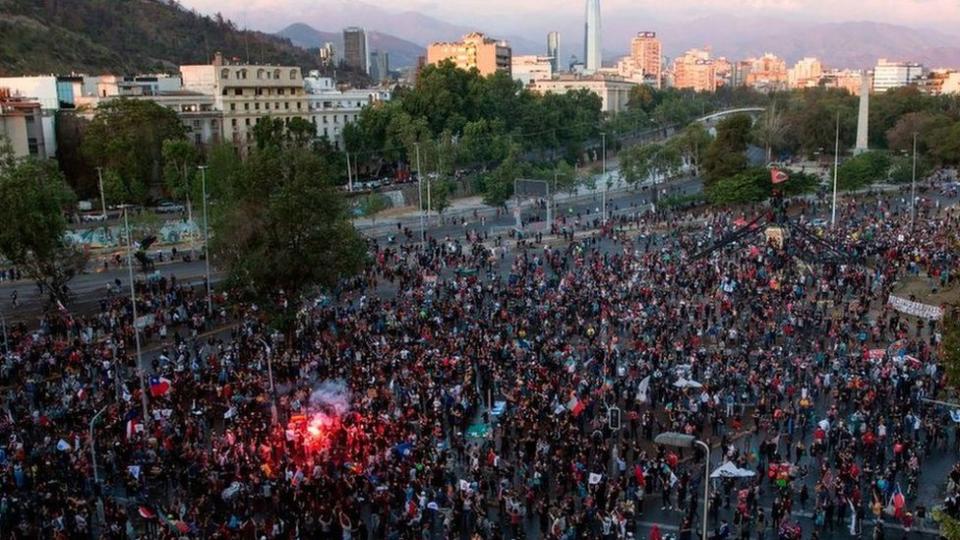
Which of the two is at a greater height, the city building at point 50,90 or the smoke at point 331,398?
the city building at point 50,90

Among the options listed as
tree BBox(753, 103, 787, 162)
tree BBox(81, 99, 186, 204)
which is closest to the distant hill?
tree BBox(81, 99, 186, 204)

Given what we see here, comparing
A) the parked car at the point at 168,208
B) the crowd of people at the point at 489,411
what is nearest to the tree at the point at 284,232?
the crowd of people at the point at 489,411

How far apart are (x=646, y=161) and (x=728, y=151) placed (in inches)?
380

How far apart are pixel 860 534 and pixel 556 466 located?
6.32 metres

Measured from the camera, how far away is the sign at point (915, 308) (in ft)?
104

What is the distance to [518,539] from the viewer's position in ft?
54.3

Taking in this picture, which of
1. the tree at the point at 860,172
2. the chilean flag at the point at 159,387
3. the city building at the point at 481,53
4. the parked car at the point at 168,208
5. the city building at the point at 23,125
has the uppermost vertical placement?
the city building at the point at 481,53

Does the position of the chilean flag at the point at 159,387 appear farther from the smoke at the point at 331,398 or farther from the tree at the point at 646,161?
the tree at the point at 646,161

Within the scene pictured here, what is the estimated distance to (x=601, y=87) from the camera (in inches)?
6073

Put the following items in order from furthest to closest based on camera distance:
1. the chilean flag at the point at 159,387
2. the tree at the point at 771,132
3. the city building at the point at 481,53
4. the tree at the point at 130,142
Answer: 1. the city building at the point at 481,53
2. the tree at the point at 771,132
3. the tree at the point at 130,142
4. the chilean flag at the point at 159,387

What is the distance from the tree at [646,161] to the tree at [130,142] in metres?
37.6

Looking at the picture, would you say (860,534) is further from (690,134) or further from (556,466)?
(690,134)

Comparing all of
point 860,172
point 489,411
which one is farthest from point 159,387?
point 860,172

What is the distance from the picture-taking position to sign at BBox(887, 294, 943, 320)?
31656mm
